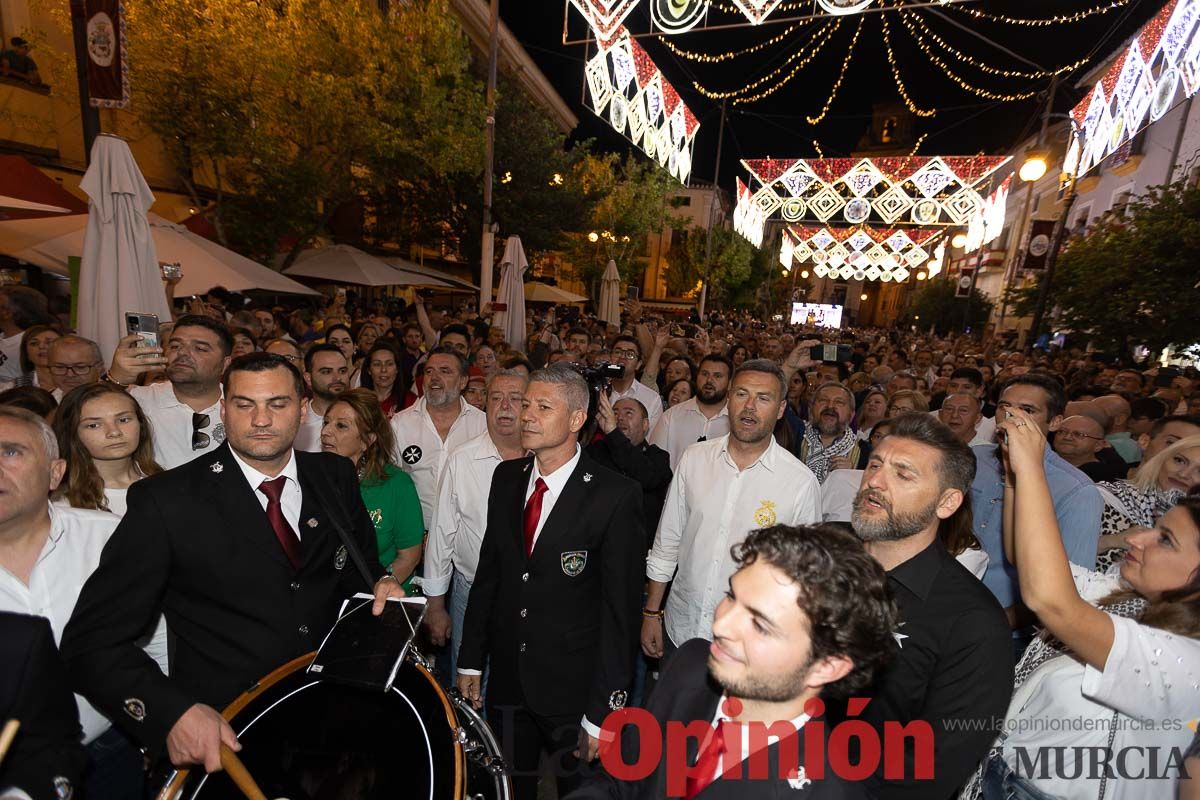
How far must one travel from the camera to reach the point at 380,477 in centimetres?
376

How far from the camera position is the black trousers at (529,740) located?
9.46 ft

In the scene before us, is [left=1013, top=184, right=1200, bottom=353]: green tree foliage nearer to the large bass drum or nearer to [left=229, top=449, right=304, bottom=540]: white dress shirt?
the large bass drum

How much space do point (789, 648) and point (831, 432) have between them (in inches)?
166

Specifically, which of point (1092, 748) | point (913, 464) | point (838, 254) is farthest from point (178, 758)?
point (838, 254)

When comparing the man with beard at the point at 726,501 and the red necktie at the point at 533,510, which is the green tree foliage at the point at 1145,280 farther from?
the red necktie at the point at 533,510

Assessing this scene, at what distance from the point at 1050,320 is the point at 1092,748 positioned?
15132mm

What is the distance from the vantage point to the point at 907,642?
7.13 feet

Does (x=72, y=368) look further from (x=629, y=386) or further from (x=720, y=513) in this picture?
(x=629, y=386)

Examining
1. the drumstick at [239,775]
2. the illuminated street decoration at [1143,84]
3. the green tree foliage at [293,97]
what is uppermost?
the illuminated street decoration at [1143,84]

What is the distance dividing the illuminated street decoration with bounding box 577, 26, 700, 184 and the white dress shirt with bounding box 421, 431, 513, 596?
435 inches

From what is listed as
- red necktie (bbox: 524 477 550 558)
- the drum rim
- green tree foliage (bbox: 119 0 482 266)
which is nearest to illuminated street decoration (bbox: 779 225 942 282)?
green tree foliage (bbox: 119 0 482 266)

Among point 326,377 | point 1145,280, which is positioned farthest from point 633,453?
point 1145,280

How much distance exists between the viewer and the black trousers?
2.88 meters

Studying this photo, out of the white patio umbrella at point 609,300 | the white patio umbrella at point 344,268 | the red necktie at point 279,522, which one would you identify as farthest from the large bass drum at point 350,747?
the white patio umbrella at point 609,300
